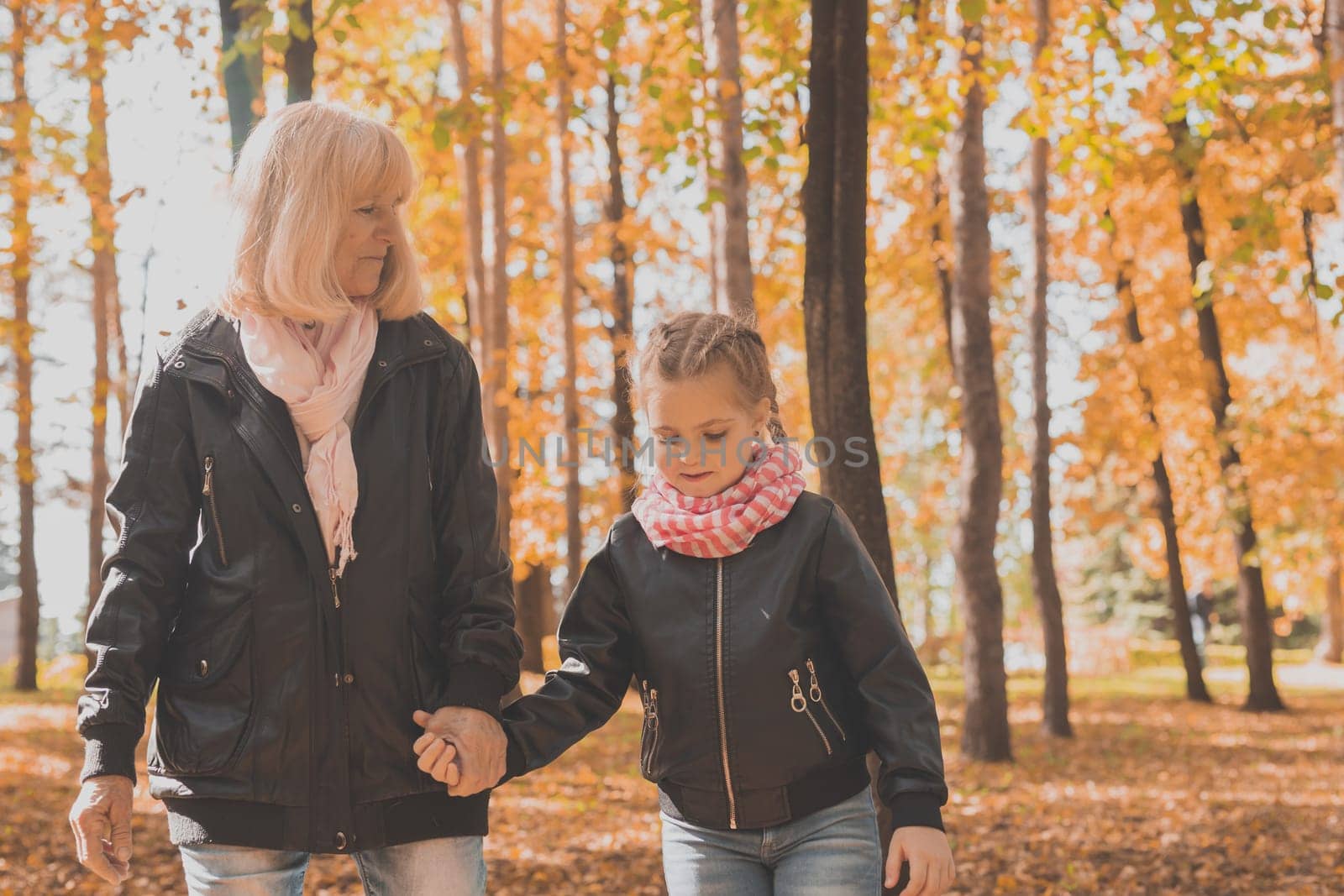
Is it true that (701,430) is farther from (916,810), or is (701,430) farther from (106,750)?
(106,750)

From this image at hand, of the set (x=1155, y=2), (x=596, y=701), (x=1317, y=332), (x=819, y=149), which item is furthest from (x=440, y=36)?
(x=596, y=701)

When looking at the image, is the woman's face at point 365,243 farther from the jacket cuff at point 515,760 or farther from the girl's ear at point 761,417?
the jacket cuff at point 515,760

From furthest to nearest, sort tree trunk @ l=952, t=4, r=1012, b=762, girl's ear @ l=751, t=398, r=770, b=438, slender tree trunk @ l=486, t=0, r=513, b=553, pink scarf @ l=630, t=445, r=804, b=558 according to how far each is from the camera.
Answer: slender tree trunk @ l=486, t=0, r=513, b=553
tree trunk @ l=952, t=4, r=1012, b=762
girl's ear @ l=751, t=398, r=770, b=438
pink scarf @ l=630, t=445, r=804, b=558

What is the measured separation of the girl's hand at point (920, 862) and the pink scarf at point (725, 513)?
0.63 meters

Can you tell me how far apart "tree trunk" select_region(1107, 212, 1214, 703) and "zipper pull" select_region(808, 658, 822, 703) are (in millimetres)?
13745

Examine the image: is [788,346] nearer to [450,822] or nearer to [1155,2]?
[1155,2]

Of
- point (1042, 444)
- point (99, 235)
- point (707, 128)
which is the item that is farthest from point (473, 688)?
point (1042, 444)

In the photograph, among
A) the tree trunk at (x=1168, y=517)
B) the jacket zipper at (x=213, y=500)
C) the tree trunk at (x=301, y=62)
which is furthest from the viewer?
the tree trunk at (x=1168, y=517)

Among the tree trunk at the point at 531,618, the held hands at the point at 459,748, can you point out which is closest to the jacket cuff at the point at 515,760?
the held hands at the point at 459,748

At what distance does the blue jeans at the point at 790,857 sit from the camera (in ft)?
8.08

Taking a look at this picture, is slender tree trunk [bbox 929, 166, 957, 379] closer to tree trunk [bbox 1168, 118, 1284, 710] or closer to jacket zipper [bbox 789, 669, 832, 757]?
tree trunk [bbox 1168, 118, 1284, 710]

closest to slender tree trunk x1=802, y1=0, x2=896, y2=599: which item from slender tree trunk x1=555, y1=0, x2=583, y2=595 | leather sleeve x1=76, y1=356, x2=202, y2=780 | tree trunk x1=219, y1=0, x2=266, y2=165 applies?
leather sleeve x1=76, y1=356, x2=202, y2=780

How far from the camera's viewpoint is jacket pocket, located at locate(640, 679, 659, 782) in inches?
102

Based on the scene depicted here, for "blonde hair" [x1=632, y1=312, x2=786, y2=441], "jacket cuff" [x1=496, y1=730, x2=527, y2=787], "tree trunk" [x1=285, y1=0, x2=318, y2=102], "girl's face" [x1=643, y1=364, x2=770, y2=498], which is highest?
"tree trunk" [x1=285, y1=0, x2=318, y2=102]
